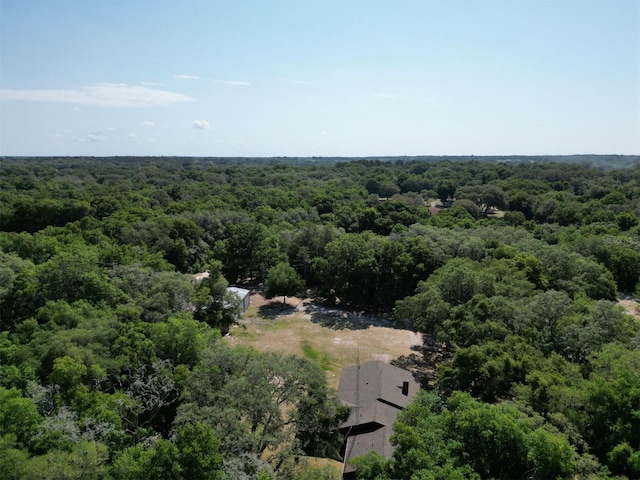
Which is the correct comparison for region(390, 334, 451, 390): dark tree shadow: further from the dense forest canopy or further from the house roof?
the house roof

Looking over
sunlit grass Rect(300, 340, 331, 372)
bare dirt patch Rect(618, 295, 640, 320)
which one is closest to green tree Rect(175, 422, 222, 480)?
sunlit grass Rect(300, 340, 331, 372)

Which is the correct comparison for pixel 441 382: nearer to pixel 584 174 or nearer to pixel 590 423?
pixel 590 423

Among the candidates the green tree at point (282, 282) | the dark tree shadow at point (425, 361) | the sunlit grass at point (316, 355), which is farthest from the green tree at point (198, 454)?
the green tree at point (282, 282)

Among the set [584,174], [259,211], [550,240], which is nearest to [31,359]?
[259,211]

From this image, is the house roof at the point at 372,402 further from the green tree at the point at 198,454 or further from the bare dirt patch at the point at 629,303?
the bare dirt patch at the point at 629,303

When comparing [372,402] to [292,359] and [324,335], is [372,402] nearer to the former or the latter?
[292,359]
